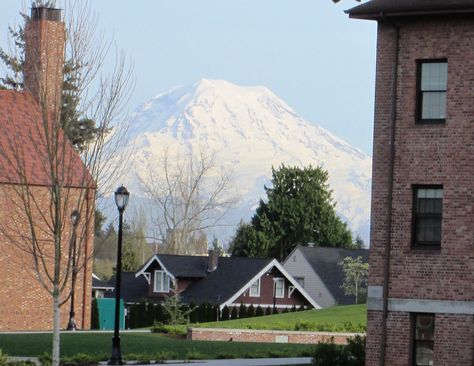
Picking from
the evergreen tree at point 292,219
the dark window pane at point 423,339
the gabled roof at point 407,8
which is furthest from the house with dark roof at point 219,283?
the gabled roof at point 407,8

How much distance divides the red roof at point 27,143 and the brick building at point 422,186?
7.46m

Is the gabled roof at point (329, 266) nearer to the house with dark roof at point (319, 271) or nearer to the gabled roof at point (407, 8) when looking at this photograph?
the house with dark roof at point (319, 271)

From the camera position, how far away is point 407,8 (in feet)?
101

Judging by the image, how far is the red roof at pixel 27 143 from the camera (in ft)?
94.0

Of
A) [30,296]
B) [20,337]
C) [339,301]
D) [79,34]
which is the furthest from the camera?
[339,301]

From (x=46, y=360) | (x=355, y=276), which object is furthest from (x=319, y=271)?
(x=46, y=360)

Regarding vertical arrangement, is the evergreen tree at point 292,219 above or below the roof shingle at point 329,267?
above

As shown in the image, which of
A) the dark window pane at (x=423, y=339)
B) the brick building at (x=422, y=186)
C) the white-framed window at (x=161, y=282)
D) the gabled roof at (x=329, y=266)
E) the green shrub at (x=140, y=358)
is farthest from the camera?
the gabled roof at (x=329, y=266)

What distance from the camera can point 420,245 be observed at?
102 feet

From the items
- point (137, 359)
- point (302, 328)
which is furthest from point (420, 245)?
point (302, 328)

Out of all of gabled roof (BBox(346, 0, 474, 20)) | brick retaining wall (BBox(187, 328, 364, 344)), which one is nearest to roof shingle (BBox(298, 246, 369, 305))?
brick retaining wall (BBox(187, 328, 364, 344))

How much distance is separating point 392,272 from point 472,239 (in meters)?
2.23

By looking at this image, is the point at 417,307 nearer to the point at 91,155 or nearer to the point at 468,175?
the point at 468,175

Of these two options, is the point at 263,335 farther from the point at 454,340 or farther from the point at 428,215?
the point at 454,340
